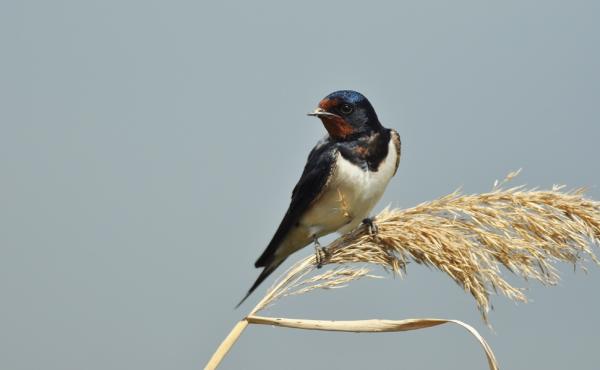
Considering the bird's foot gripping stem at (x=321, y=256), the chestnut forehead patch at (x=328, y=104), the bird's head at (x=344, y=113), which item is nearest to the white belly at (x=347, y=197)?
the bird's head at (x=344, y=113)

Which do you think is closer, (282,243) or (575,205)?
(575,205)

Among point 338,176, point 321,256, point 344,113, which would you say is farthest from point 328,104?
point 321,256

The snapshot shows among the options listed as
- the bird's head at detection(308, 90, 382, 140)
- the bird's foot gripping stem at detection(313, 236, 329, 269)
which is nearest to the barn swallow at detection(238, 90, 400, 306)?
the bird's head at detection(308, 90, 382, 140)

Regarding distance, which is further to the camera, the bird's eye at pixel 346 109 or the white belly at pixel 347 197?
the bird's eye at pixel 346 109

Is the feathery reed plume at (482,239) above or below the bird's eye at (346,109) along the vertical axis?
below

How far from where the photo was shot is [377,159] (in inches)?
161

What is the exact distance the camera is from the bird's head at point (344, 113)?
13.5 ft

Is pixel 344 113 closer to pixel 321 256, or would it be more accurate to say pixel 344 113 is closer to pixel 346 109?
pixel 346 109

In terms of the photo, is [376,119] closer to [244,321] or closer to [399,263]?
[399,263]

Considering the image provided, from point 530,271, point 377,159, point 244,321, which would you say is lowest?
point 530,271

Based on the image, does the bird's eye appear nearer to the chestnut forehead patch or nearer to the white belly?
the chestnut forehead patch

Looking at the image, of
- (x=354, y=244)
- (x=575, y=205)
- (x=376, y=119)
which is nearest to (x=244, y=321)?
(x=354, y=244)

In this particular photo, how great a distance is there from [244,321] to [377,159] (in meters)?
1.45

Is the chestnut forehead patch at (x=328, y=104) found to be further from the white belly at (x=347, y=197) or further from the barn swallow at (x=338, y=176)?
the white belly at (x=347, y=197)
